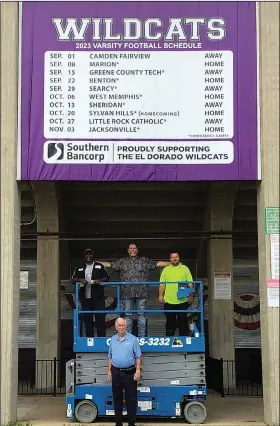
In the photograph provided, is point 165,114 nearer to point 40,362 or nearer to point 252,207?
point 252,207

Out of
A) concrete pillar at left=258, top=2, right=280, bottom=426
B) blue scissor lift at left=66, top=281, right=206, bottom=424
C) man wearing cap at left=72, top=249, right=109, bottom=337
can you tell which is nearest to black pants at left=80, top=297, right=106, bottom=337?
man wearing cap at left=72, top=249, right=109, bottom=337

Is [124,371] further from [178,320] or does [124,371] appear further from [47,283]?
[47,283]

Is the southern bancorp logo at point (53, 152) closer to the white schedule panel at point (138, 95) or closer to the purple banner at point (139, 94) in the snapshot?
the purple banner at point (139, 94)

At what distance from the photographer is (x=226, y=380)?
14.5m

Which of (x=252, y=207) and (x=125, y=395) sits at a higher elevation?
(x=252, y=207)

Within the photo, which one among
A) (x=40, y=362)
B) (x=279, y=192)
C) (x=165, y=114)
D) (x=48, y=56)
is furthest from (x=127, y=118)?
(x=40, y=362)

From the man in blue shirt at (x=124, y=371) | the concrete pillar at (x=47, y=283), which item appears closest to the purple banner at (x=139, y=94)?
the man in blue shirt at (x=124, y=371)

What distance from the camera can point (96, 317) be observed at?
35.8 ft

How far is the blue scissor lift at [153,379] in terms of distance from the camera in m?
9.86

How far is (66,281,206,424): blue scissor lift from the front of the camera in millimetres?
9859

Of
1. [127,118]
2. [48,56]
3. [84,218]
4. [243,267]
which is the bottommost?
[243,267]

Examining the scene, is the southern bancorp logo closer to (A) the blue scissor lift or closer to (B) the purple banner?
(B) the purple banner

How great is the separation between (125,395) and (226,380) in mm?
5776

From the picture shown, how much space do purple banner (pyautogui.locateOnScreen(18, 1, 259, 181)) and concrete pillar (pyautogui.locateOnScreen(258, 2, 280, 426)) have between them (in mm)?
159
